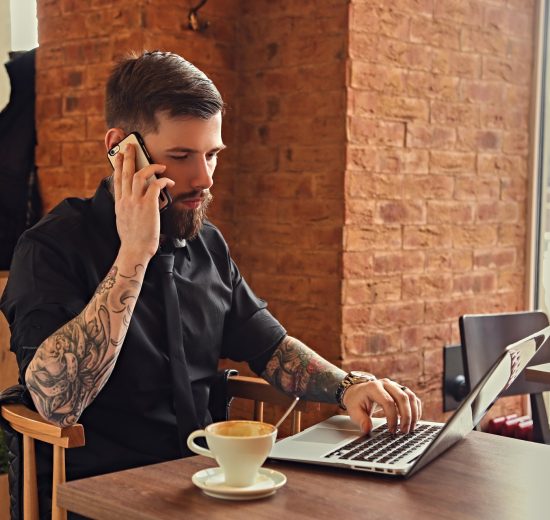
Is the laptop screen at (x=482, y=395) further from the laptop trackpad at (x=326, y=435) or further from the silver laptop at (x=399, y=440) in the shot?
the laptop trackpad at (x=326, y=435)

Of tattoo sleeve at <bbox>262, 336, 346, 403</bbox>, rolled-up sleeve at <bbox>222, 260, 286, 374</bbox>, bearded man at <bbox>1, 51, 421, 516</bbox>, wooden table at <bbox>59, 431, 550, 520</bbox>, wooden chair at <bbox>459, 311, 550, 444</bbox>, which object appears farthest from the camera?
wooden chair at <bbox>459, 311, 550, 444</bbox>

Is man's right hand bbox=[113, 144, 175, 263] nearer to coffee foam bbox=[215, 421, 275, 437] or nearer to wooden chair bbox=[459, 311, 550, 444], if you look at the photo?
coffee foam bbox=[215, 421, 275, 437]

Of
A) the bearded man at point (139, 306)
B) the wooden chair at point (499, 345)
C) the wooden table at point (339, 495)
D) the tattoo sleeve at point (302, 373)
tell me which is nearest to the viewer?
the wooden table at point (339, 495)

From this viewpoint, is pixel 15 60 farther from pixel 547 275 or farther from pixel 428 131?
pixel 547 275

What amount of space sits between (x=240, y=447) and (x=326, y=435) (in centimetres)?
35

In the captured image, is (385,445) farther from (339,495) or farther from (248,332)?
(248,332)

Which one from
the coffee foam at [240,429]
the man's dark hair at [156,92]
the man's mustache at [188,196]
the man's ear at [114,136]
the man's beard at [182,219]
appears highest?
the man's dark hair at [156,92]

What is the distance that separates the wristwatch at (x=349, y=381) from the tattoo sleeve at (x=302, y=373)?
0.12 ft

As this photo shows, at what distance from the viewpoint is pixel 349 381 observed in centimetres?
170

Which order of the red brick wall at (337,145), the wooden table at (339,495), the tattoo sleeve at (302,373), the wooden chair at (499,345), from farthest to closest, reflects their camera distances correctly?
1. the red brick wall at (337,145)
2. the wooden chair at (499,345)
3. the tattoo sleeve at (302,373)
4. the wooden table at (339,495)

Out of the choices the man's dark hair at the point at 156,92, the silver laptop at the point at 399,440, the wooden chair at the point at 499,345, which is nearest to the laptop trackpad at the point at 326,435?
the silver laptop at the point at 399,440

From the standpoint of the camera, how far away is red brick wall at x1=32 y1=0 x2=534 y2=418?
110 inches

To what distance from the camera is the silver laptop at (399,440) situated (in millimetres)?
1264

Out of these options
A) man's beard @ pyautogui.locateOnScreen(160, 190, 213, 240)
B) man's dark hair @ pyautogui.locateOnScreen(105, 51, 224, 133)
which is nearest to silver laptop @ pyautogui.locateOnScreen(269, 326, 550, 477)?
man's beard @ pyautogui.locateOnScreen(160, 190, 213, 240)
